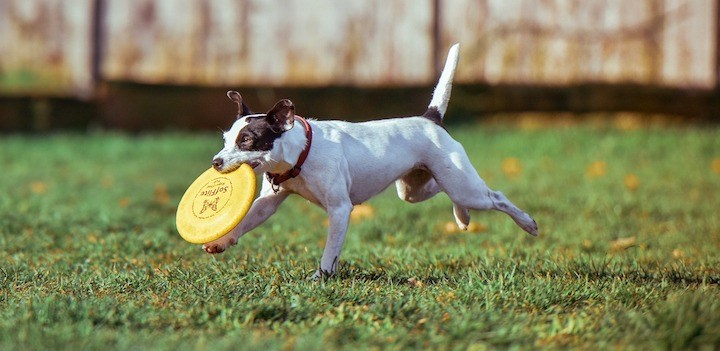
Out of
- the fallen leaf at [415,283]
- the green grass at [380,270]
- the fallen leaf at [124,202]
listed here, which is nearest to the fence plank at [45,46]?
the green grass at [380,270]

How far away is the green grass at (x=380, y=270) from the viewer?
146 inches

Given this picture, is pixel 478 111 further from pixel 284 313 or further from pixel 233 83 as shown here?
pixel 284 313

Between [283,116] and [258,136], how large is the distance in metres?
0.15

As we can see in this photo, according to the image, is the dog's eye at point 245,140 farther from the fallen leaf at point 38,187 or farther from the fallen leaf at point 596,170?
the fallen leaf at point 596,170

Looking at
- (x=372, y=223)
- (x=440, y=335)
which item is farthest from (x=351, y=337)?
(x=372, y=223)

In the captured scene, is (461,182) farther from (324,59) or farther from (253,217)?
(324,59)

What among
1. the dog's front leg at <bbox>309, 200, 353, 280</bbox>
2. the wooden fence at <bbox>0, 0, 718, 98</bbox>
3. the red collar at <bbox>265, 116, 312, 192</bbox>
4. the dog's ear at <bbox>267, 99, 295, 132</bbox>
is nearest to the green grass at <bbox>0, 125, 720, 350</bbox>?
the dog's front leg at <bbox>309, 200, 353, 280</bbox>

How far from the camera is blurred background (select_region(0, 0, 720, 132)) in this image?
38.4 ft

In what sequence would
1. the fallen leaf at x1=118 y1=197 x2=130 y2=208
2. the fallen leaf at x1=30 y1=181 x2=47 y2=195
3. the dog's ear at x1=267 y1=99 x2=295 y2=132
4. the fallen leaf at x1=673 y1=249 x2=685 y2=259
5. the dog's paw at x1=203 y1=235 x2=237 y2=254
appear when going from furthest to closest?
the fallen leaf at x1=30 y1=181 x2=47 y2=195 → the fallen leaf at x1=118 y1=197 x2=130 y2=208 → the fallen leaf at x1=673 y1=249 x2=685 y2=259 → the dog's paw at x1=203 y1=235 x2=237 y2=254 → the dog's ear at x1=267 y1=99 x2=295 y2=132

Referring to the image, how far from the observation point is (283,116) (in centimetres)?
466

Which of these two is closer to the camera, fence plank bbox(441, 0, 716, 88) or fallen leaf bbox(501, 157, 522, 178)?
fallen leaf bbox(501, 157, 522, 178)

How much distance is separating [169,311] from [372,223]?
317 centimetres

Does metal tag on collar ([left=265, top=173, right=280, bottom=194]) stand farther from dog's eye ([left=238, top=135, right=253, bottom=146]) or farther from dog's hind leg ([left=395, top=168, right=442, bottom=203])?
dog's hind leg ([left=395, top=168, right=442, bottom=203])

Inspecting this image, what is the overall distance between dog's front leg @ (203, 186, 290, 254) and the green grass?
106 millimetres
